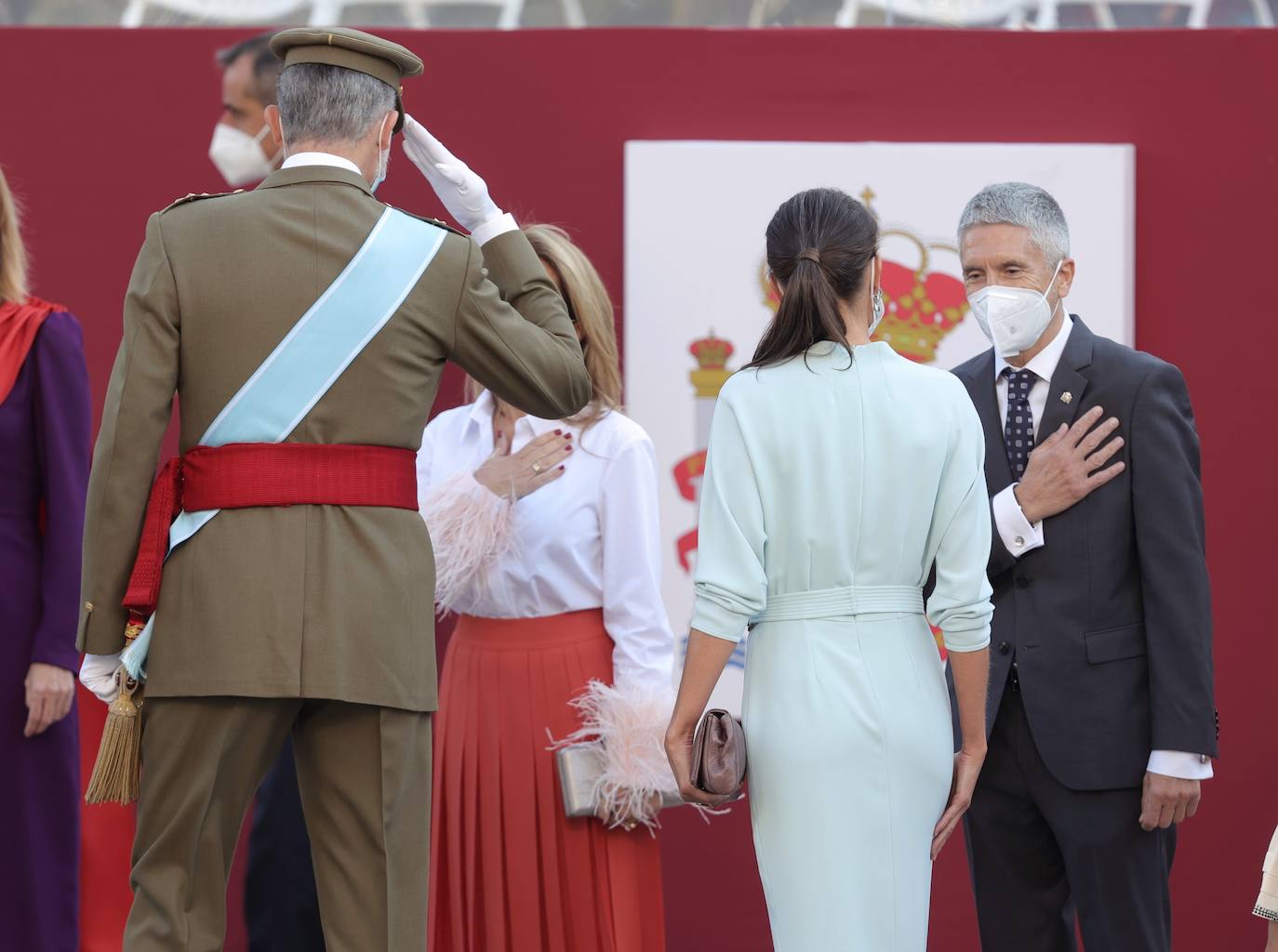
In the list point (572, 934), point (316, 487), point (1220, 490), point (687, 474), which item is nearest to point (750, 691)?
point (316, 487)

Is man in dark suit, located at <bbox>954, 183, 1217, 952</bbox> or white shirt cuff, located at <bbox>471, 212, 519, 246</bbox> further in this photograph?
man in dark suit, located at <bbox>954, 183, 1217, 952</bbox>

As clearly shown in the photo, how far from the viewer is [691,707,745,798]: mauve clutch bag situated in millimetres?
2396

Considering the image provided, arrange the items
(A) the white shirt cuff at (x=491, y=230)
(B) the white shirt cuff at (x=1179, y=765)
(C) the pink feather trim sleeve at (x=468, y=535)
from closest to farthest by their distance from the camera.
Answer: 1. (A) the white shirt cuff at (x=491, y=230)
2. (B) the white shirt cuff at (x=1179, y=765)
3. (C) the pink feather trim sleeve at (x=468, y=535)

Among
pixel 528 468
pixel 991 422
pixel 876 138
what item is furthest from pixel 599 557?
pixel 876 138

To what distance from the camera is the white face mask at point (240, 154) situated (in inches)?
162

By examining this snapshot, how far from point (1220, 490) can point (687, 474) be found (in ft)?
4.48

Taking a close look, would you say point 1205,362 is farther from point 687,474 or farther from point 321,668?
point 321,668

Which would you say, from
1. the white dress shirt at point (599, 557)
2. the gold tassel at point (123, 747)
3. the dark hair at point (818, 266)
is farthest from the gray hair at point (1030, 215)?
the gold tassel at point (123, 747)

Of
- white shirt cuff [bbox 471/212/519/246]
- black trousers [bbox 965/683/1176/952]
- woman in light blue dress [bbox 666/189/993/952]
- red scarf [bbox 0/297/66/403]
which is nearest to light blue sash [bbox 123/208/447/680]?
white shirt cuff [bbox 471/212/519/246]

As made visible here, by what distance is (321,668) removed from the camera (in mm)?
2295

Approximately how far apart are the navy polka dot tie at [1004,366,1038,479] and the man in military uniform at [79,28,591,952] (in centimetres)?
117

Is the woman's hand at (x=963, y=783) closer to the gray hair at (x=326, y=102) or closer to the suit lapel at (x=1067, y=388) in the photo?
the suit lapel at (x=1067, y=388)

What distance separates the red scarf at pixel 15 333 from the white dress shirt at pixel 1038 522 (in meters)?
1.94

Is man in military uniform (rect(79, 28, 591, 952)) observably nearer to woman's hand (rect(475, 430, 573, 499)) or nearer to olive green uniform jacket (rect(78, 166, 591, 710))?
olive green uniform jacket (rect(78, 166, 591, 710))
